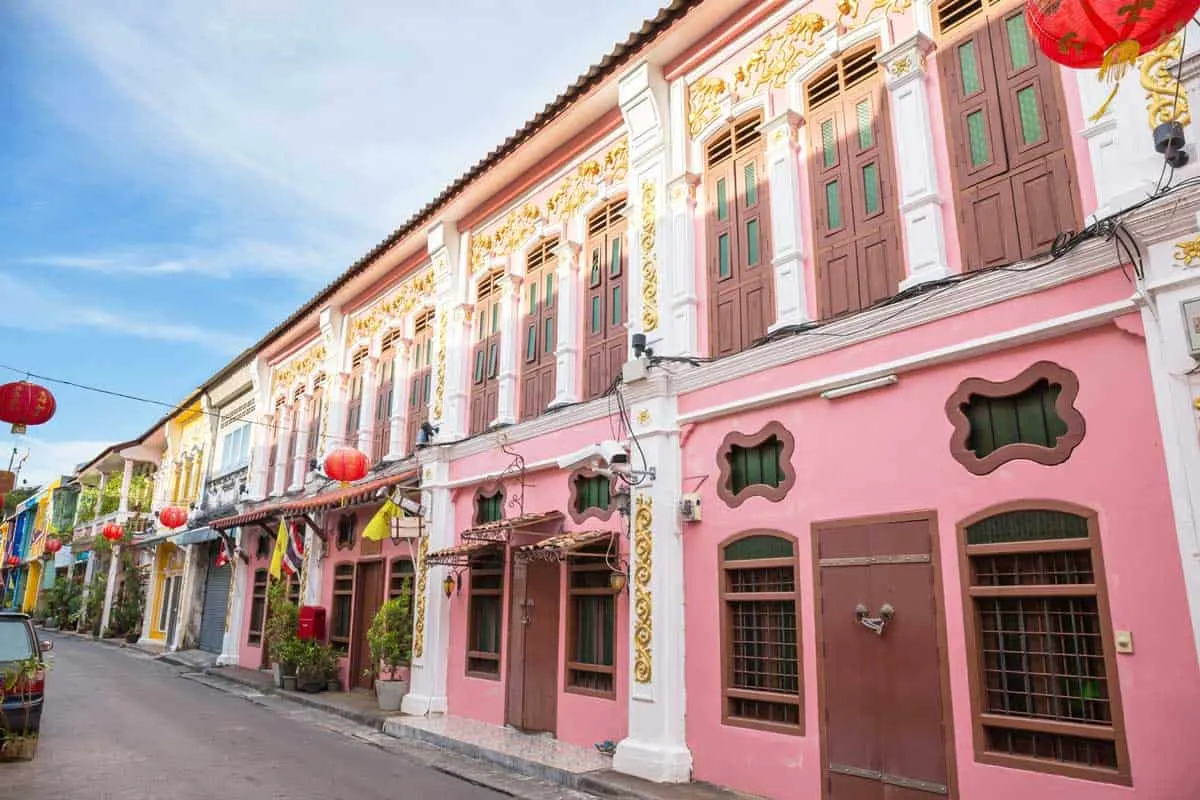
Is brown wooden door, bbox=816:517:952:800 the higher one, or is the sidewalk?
brown wooden door, bbox=816:517:952:800

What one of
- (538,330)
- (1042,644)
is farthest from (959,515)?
(538,330)

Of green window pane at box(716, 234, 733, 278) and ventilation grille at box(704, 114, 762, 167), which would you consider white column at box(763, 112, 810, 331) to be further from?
green window pane at box(716, 234, 733, 278)

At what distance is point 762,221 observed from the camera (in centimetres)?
896

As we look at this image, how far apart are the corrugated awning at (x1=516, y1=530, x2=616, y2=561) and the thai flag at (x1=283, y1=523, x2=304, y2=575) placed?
28.1 ft

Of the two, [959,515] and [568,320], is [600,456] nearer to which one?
[568,320]

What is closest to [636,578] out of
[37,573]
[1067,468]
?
[1067,468]

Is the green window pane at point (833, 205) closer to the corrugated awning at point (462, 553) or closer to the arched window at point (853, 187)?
the arched window at point (853, 187)

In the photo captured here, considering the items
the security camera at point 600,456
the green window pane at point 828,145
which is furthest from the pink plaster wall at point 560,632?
the green window pane at point 828,145

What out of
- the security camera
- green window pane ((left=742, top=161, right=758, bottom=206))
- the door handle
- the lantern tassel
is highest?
green window pane ((left=742, top=161, right=758, bottom=206))

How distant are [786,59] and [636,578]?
6.08 m

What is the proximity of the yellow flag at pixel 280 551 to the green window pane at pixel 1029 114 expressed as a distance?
50.8 feet

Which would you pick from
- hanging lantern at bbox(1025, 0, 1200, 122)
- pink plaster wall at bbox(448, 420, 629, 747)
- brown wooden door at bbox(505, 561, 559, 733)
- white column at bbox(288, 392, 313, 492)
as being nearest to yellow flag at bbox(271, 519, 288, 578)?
white column at bbox(288, 392, 313, 492)

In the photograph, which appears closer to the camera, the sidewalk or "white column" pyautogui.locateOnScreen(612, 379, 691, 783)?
the sidewalk

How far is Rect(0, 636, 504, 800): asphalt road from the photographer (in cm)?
791
